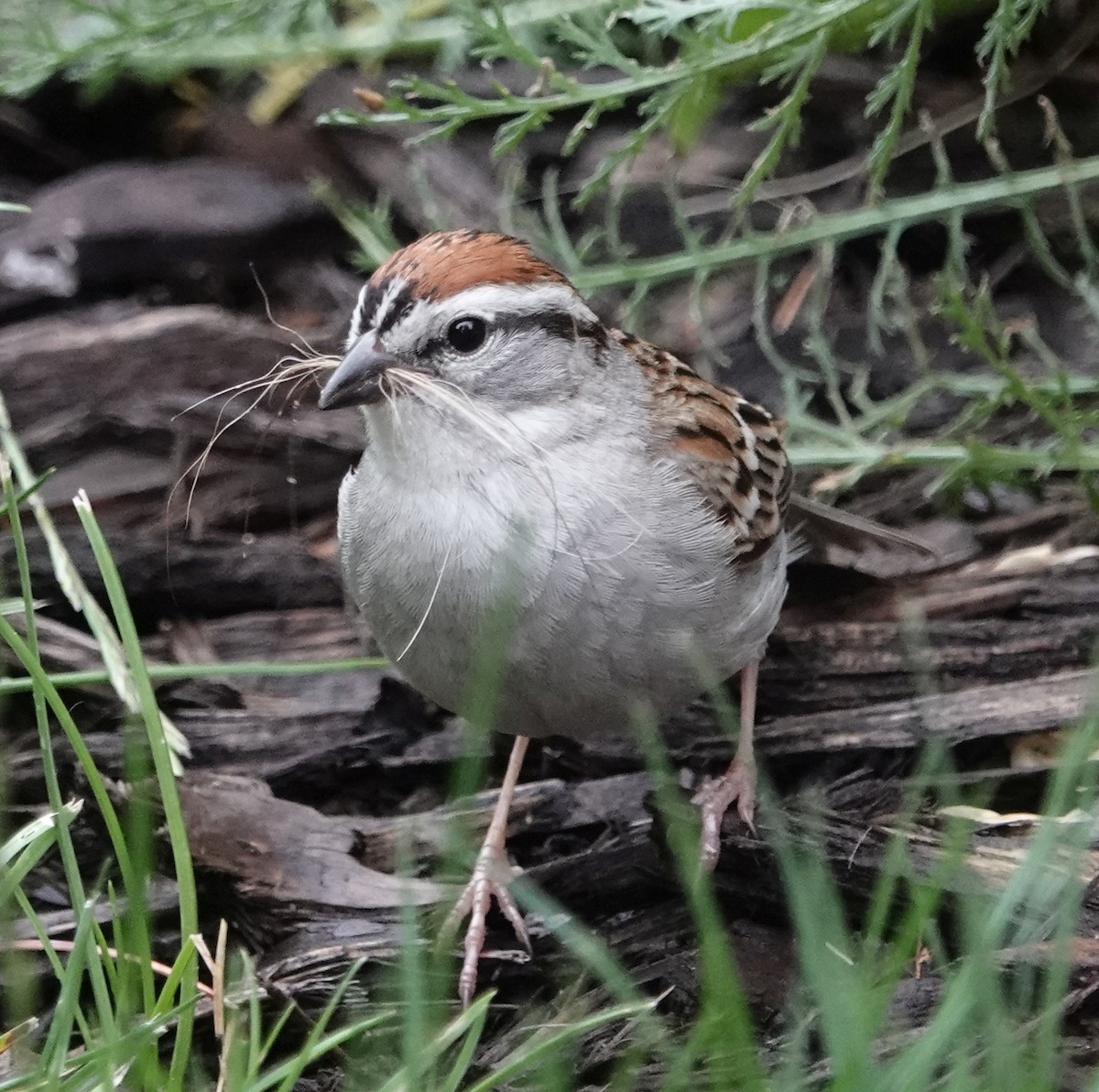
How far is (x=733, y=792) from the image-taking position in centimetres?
335

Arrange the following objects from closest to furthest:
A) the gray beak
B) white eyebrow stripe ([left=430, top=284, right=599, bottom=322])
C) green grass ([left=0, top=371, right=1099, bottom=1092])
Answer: green grass ([left=0, top=371, right=1099, bottom=1092]) < the gray beak < white eyebrow stripe ([left=430, top=284, right=599, bottom=322])

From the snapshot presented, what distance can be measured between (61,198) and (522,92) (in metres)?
1.45

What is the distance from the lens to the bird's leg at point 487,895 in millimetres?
2908

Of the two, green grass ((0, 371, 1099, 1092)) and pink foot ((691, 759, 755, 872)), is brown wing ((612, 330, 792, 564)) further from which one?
green grass ((0, 371, 1099, 1092))

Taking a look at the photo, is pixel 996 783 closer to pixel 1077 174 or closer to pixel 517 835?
pixel 517 835

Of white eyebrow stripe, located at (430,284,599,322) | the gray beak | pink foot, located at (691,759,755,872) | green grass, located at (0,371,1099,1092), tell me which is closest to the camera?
green grass, located at (0,371,1099,1092)

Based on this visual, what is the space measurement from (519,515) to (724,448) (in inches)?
27.2

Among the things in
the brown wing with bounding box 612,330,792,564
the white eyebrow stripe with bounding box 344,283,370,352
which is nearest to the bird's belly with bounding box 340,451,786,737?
the brown wing with bounding box 612,330,792,564

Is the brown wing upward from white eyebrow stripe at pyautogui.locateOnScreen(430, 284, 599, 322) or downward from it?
downward

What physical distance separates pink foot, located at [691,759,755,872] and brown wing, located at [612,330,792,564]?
516 millimetres

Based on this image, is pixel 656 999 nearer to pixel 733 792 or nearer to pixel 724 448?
pixel 733 792

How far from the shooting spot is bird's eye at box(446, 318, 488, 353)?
9.47 feet

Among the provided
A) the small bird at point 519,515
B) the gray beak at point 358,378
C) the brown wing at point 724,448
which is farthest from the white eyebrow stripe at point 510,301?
the brown wing at point 724,448

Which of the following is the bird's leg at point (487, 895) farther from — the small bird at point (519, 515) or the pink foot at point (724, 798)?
the pink foot at point (724, 798)
